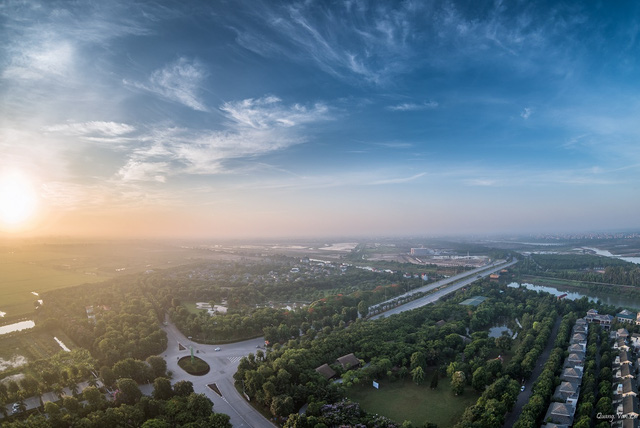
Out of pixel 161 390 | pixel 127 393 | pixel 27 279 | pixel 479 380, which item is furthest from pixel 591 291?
pixel 27 279

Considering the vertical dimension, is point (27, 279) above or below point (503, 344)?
below

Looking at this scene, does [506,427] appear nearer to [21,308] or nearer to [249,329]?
[249,329]

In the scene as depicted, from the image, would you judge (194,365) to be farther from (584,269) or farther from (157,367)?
(584,269)

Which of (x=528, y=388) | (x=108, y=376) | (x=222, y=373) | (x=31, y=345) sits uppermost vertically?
(x=108, y=376)

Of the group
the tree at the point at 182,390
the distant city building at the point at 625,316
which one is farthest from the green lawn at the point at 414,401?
the distant city building at the point at 625,316

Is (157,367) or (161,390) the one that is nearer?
(161,390)

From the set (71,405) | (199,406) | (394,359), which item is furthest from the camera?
(394,359)

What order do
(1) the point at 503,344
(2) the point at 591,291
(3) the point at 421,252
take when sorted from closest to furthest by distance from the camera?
(1) the point at 503,344, (2) the point at 591,291, (3) the point at 421,252
